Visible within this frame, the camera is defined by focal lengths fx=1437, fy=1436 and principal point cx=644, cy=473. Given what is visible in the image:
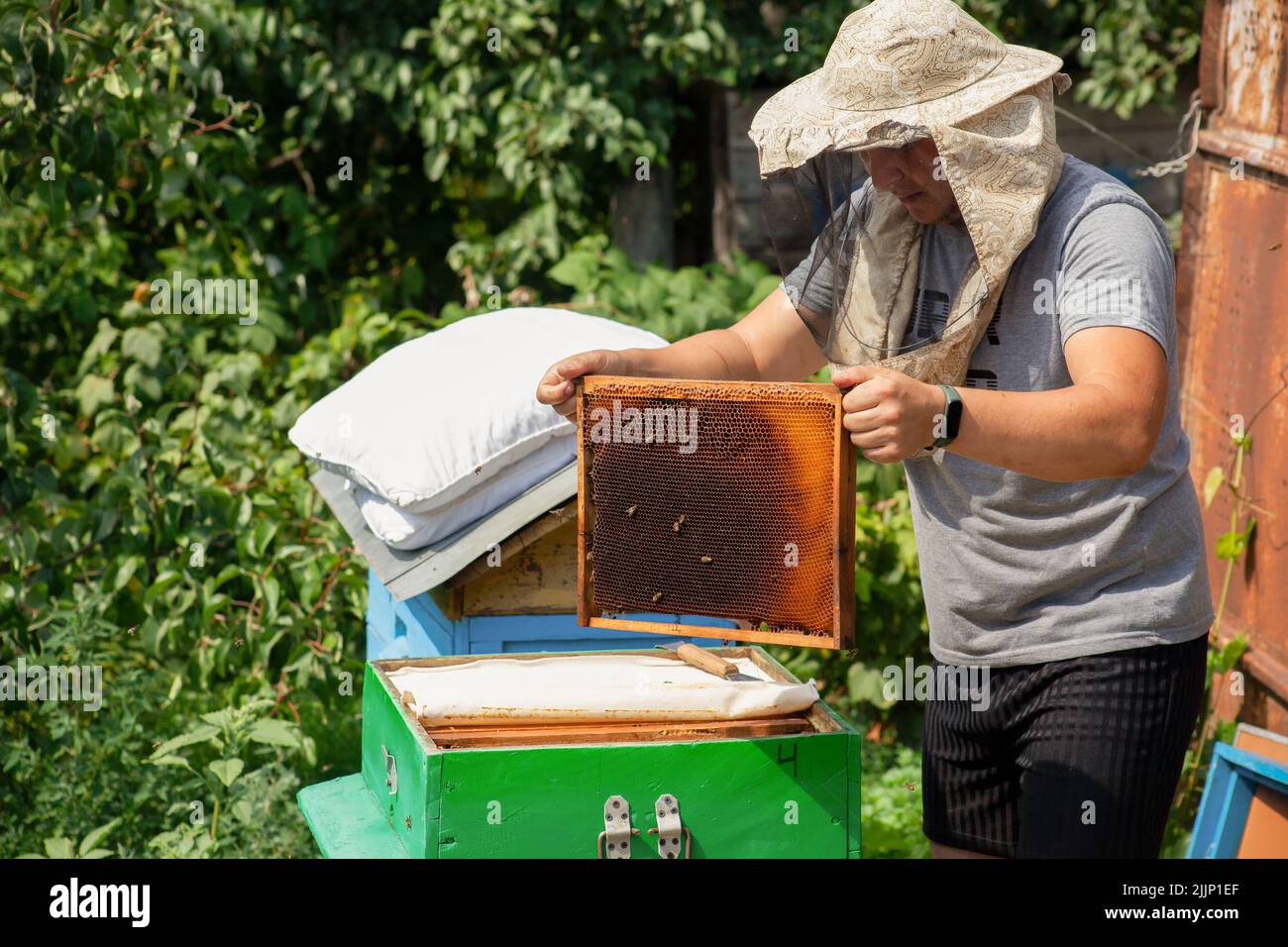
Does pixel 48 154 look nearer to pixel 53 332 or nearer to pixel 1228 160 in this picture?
pixel 53 332

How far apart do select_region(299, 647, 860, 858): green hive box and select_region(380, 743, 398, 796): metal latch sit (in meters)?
0.05

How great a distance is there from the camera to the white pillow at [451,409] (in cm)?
269

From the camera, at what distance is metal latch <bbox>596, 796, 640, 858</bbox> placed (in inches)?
73.7

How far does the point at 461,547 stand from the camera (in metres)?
2.62

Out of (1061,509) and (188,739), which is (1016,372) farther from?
(188,739)

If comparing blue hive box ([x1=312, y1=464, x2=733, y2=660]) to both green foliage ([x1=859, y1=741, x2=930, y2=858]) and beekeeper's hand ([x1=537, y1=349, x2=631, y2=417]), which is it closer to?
beekeeper's hand ([x1=537, y1=349, x2=631, y2=417])

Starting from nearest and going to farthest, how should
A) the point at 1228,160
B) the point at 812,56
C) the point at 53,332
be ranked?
the point at 1228,160 < the point at 53,332 < the point at 812,56

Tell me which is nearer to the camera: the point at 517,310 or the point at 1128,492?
the point at 1128,492

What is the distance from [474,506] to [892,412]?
1271mm

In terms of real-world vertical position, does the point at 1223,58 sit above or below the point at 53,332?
above

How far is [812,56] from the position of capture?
5809mm

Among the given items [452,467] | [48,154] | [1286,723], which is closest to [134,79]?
[48,154]

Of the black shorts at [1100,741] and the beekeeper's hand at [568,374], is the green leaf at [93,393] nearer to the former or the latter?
the beekeeper's hand at [568,374]
